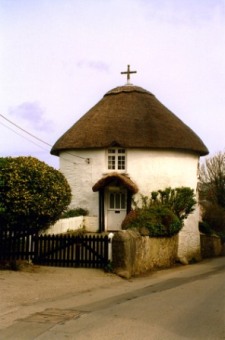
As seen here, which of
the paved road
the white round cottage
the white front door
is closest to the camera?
the paved road

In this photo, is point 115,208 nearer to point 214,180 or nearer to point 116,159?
point 116,159

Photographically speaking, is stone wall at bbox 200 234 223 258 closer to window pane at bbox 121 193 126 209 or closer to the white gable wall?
the white gable wall

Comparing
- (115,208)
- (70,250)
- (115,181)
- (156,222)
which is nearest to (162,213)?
(156,222)

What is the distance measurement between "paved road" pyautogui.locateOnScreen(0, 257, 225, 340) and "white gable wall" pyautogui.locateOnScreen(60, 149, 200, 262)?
1284 cm

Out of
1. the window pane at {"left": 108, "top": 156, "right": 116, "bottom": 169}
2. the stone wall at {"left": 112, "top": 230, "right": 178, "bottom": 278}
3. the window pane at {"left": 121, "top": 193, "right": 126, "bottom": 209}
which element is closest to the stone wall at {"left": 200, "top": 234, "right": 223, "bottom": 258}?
the window pane at {"left": 121, "top": 193, "right": 126, "bottom": 209}

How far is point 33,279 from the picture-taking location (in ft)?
44.8

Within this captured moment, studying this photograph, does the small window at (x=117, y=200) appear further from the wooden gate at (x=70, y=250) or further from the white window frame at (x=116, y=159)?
the wooden gate at (x=70, y=250)

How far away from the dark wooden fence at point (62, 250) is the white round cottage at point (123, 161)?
27.8 ft

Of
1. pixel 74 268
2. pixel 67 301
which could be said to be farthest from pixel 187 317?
pixel 74 268

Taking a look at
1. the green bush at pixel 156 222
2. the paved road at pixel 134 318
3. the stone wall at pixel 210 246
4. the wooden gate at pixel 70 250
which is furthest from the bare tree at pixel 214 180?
the paved road at pixel 134 318

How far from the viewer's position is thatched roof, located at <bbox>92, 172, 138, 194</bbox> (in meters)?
24.7

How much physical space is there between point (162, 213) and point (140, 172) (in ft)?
17.4

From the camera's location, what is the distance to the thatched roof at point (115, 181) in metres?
24.7

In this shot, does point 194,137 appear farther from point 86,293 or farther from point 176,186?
point 86,293
